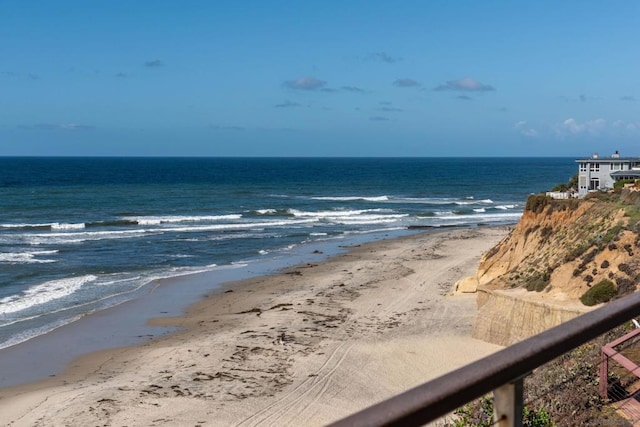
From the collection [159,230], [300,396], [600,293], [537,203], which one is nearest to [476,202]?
[159,230]

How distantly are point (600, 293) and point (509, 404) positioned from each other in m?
16.1

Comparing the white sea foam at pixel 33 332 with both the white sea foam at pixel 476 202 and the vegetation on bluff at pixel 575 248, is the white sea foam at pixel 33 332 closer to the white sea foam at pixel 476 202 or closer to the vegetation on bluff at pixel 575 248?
the vegetation on bluff at pixel 575 248

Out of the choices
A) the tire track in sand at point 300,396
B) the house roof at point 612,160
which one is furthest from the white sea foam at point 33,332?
the house roof at point 612,160

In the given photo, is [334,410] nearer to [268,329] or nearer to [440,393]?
[268,329]

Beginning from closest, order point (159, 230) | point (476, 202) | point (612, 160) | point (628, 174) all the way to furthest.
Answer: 1. point (628, 174)
2. point (612, 160)
3. point (159, 230)
4. point (476, 202)

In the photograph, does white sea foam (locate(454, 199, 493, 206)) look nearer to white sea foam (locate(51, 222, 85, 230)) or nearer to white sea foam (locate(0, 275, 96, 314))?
white sea foam (locate(51, 222, 85, 230))

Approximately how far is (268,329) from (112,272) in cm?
1279

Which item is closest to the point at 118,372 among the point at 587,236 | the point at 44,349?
the point at 44,349

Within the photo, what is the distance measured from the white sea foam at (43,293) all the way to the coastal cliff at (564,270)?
49.4 feet

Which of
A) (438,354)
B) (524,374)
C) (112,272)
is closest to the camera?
(524,374)

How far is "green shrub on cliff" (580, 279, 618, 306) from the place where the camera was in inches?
665

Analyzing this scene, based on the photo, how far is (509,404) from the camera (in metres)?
2.04

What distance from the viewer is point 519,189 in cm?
10269

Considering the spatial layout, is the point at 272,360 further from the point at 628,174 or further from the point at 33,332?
the point at 628,174
